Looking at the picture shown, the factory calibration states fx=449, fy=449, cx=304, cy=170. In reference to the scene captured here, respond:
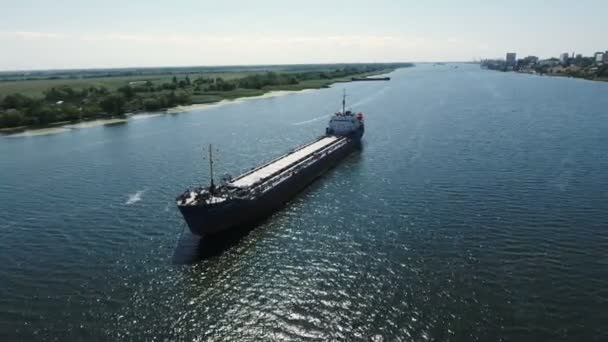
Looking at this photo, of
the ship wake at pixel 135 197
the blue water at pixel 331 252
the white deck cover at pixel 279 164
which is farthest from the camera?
the white deck cover at pixel 279 164

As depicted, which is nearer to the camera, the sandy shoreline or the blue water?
the blue water

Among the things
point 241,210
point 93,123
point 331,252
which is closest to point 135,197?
point 241,210

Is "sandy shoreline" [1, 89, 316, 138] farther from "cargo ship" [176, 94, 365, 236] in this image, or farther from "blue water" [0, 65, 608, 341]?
"cargo ship" [176, 94, 365, 236]

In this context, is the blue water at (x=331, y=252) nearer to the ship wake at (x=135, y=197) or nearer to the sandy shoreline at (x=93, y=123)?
the ship wake at (x=135, y=197)

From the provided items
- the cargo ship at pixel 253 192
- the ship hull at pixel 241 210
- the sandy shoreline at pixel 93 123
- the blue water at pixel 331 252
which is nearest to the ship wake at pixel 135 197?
the blue water at pixel 331 252

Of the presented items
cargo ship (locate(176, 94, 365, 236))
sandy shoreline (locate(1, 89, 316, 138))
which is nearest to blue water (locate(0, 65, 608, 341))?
cargo ship (locate(176, 94, 365, 236))

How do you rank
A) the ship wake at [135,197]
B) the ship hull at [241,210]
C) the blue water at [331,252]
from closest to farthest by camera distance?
the blue water at [331,252] < the ship hull at [241,210] < the ship wake at [135,197]

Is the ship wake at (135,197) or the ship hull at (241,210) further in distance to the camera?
the ship wake at (135,197)

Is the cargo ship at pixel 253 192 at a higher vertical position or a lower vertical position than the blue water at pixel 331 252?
higher
